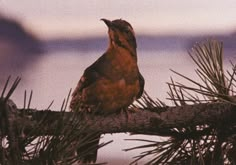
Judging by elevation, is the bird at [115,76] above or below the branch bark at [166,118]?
above

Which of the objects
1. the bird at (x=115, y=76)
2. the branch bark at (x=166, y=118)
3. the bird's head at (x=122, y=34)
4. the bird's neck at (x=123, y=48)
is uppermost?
the bird's head at (x=122, y=34)

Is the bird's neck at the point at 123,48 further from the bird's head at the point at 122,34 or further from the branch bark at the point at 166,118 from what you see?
the branch bark at the point at 166,118

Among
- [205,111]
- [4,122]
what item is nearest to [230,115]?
[205,111]

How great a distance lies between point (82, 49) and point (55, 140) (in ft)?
1.70

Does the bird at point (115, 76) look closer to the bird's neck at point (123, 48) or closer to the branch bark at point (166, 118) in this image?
the bird's neck at point (123, 48)

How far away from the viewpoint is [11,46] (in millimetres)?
774

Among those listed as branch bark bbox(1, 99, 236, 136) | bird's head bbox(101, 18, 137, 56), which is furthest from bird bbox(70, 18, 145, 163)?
branch bark bbox(1, 99, 236, 136)

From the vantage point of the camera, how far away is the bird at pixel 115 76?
1.42 ft

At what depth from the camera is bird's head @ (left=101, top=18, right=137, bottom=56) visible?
47cm

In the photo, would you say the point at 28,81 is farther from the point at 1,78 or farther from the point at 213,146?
the point at 213,146

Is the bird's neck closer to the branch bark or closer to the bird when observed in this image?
the bird

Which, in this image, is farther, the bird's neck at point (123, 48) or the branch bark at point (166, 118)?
the bird's neck at point (123, 48)

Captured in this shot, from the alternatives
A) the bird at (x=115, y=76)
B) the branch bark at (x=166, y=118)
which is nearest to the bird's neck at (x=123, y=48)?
the bird at (x=115, y=76)

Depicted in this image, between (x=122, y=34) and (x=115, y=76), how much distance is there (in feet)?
0.14
